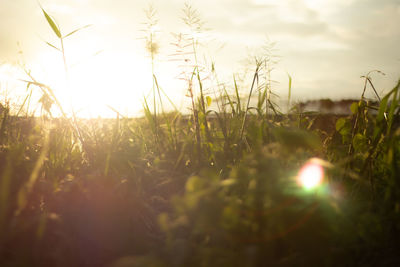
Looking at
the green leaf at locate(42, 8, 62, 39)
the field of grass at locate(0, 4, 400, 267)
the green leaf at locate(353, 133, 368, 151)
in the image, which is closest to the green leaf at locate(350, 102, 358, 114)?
the field of grass at locate(0, 4, 400, 267)

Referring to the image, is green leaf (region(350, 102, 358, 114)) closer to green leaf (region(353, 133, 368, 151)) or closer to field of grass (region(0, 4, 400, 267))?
field of grass (region(0, 4, 400, 267))

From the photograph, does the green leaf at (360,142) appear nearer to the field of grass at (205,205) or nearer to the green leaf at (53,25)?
the field of grass at (205,205)

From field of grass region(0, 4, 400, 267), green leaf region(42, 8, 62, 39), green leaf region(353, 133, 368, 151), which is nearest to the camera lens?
field of grass region(0, 4, 400, 267)

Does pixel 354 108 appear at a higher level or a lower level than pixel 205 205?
higher

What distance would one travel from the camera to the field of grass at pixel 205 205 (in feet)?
3.23

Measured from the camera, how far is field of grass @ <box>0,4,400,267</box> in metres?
0.98

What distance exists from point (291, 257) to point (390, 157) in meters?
0.62

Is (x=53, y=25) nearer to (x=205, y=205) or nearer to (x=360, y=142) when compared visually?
(x=205, y=205)

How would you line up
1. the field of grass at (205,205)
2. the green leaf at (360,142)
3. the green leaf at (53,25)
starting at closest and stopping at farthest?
1. the field of grass at (205,205)
2. the green leaf at (360,142)
3. the green leaf at (53,25)

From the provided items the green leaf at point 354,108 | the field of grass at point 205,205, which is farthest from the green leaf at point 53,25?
the green leaf at point 354,108

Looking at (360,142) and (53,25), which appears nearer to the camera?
(360,142)

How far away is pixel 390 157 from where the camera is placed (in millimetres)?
1257

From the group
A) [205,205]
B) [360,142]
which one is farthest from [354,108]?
[205,205]

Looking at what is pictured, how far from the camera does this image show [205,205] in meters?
0.96
